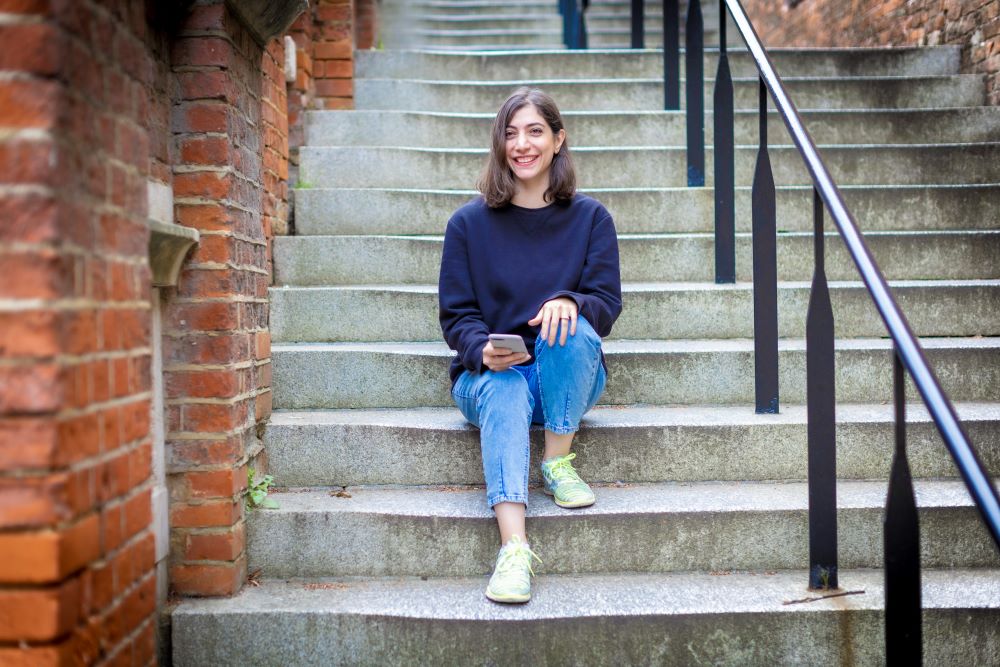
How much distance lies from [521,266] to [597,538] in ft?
2.74

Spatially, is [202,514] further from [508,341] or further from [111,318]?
[508,341]

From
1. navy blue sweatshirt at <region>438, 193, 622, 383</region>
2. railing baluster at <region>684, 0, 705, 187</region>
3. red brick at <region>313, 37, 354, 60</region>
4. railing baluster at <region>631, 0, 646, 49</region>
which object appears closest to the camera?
navy blue sweatshirt at <region>438, 193, 622, 383</region>

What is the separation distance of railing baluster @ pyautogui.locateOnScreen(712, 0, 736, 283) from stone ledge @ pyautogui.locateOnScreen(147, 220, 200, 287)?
206 centimetres

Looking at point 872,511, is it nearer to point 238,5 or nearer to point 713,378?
point 713,378

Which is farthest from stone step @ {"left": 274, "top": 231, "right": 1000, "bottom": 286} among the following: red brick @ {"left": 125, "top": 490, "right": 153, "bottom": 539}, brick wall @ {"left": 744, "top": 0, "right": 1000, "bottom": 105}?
red brick @ {"left": 125, "top": 490, "right": 153, "bottom": 539}

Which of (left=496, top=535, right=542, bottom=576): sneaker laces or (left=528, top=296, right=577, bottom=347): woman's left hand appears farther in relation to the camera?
(left=528, top=296, right=577, bottom=347): woman's left hand

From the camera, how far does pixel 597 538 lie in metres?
2.25

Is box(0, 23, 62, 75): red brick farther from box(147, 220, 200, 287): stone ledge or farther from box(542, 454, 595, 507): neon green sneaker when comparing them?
A: box(542, 454, 595, 507): neon green sneaker

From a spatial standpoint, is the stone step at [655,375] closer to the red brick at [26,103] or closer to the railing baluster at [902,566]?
the railing baluster at [902,566]

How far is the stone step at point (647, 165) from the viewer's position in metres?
3.71

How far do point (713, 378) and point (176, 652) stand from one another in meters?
1.87

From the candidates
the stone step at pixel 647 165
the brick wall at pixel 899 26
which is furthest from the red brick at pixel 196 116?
the brick wall at pixel 899 26

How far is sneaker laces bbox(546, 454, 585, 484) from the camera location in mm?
2328

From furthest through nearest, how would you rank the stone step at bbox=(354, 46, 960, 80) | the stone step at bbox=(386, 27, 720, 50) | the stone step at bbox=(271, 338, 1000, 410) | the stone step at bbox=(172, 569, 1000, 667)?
the stone step at bbox=(386, 27, 720, 50) → the stone step at bbox=(354, 46, 960, 80) → the stone step at bbox=(271, 338, 1000, 410) → the stone step at bbox=(172, 569, 1000, 667)
